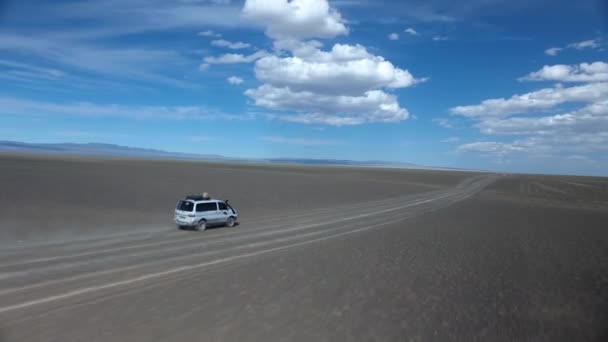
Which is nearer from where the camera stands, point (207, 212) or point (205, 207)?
point (207, 212)

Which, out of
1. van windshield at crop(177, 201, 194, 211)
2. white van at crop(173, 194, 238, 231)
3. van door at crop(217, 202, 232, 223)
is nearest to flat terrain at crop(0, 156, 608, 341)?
white van at crop(173, 194, 238, 231)

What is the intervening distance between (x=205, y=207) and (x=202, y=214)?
1.63 ft

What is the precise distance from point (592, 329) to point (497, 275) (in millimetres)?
4173

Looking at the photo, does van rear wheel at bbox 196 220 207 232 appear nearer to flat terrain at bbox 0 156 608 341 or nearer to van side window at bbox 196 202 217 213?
van side window at bbox 196 202 217 213

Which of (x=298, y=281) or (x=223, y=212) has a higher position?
(x=223, y=212)

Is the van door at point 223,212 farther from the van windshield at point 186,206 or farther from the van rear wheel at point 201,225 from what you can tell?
the van windshield at point 186,206

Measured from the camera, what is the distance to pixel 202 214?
21.6 meters

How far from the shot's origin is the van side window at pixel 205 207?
70.7 ft

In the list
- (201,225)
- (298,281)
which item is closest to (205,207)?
(201,225)

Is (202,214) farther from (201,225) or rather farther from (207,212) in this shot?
(201,225)

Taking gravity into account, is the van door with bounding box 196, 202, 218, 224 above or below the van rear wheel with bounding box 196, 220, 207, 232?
above

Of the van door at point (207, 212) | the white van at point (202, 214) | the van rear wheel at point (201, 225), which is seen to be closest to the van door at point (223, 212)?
the white van at point (202, 214)

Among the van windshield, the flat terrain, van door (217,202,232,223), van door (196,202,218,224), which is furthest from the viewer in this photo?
van door (217,202,232,223)

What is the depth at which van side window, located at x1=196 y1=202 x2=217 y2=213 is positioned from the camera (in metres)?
21.6
